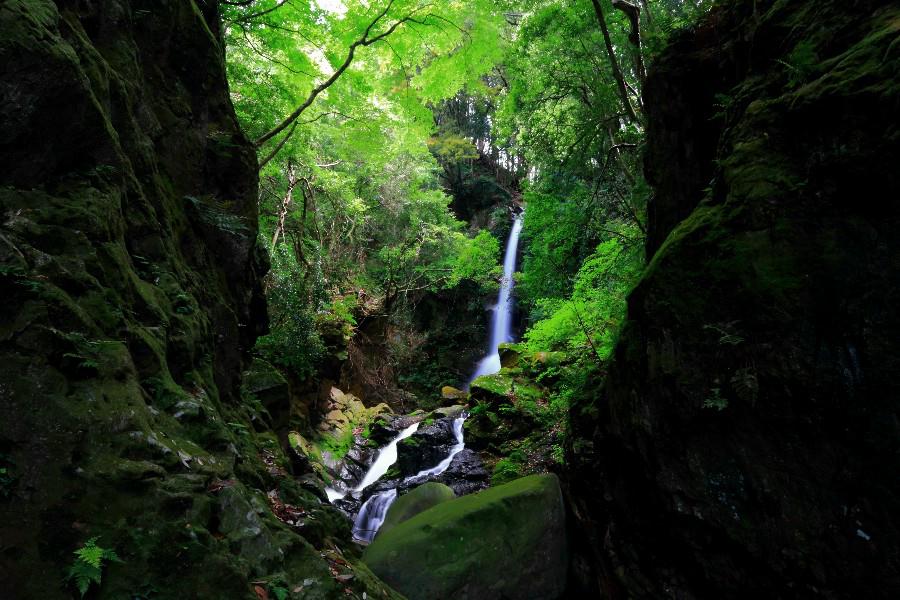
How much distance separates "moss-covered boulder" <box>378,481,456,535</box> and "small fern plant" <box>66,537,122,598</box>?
20.2 feet

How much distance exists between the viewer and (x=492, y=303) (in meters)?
23.9

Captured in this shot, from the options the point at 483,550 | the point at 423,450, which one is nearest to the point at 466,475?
the point at 423,450

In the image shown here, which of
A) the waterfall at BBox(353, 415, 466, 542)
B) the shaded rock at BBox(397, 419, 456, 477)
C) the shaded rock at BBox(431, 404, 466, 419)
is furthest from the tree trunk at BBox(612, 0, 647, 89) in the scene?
the shaded rock at BBox(431, 404, 466, 419)

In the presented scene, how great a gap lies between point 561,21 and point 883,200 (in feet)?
26.6

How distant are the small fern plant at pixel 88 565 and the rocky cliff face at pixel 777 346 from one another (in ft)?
14.0

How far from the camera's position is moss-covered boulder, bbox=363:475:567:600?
5.37 metres

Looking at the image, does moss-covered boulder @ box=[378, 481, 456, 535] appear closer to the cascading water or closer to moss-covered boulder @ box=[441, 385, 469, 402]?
the cascading water

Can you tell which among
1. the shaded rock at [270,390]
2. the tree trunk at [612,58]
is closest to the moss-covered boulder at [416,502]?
the shaded rock at [270,390]

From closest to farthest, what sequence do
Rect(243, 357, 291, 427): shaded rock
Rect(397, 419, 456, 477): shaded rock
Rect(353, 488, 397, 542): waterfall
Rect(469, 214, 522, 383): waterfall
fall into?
1. Rect(243, 357, 291, 427): shaded rock
2. Rect(353, 488, 397, 542): waterfall
3. Rect(397, 419, 456, 477): shaded rock
4. Rect(469, 214, 522, 383): waterfall

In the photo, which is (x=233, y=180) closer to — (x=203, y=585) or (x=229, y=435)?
(x=229, y=435)

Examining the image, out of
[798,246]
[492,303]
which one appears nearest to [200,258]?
[798,246]

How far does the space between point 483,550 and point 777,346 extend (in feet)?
13.7

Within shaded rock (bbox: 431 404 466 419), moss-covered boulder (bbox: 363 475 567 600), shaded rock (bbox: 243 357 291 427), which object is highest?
shaded rock (bbox: 243 357 291 427)

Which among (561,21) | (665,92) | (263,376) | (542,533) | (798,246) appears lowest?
(542,533)
